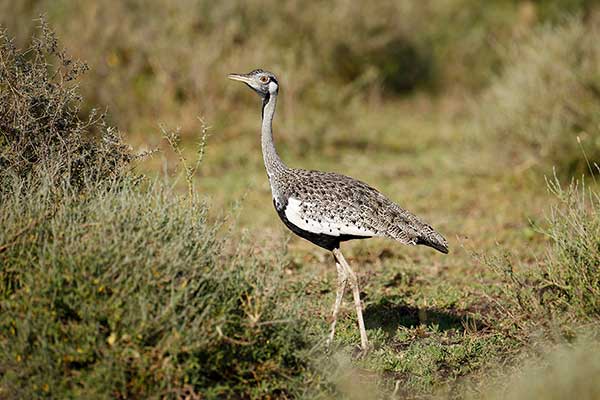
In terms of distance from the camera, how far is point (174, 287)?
13.6 ft

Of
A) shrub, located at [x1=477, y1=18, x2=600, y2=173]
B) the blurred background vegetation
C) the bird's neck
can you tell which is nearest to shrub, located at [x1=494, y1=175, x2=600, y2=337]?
the blurred background vegetation

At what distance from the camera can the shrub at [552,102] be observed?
10227 millimetres

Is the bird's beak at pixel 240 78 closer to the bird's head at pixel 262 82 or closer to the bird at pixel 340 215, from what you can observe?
the bird's head at pixel 262 82

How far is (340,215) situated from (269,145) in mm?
790

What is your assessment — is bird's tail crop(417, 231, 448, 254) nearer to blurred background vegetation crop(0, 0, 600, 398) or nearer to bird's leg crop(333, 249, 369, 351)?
blurred background vegetation crop(0, 0, 600, 398)

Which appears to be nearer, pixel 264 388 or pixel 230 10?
pixel 264 388

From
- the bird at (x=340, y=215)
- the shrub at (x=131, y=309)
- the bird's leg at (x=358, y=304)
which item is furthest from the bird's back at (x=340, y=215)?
the shrub at (x=131, y=309)

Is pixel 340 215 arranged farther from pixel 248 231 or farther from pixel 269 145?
pixel 248 231

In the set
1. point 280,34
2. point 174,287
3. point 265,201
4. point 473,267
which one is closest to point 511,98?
point 265,201

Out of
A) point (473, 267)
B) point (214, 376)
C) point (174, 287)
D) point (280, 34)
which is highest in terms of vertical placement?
point (280, 34)

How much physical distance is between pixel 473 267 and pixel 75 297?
13.6ft

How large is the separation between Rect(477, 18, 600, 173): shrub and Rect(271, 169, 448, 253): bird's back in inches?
197

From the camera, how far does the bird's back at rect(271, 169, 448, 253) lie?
5.46 meters

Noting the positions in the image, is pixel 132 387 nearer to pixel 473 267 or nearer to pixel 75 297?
pixel 75 297
